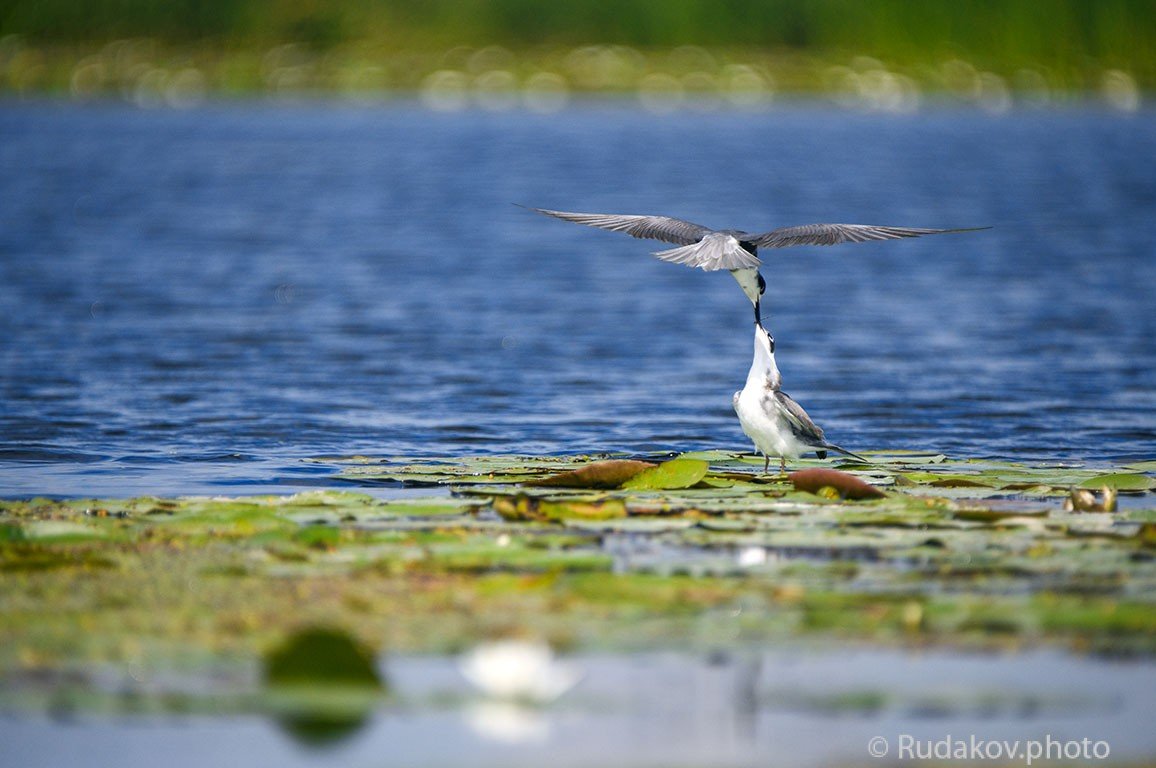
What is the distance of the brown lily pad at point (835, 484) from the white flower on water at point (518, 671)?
3.17 metres

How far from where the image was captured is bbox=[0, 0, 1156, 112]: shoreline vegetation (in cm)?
9794

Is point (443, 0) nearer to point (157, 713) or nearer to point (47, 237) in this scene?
point (47, 237)

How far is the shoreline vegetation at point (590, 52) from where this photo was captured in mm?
97938

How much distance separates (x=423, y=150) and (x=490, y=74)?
49250 millimetres

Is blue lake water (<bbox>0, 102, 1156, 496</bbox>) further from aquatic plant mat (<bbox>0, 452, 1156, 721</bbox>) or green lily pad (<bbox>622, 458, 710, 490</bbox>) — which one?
green lily pad (<bbox>622, 458, 710, 490</bbox>)

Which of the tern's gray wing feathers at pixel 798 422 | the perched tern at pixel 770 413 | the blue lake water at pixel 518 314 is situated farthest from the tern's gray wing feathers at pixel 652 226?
the blue lake water at pixel 518 314

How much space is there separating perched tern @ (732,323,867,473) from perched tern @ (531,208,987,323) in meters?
0.36

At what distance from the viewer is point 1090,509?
29.3 ft

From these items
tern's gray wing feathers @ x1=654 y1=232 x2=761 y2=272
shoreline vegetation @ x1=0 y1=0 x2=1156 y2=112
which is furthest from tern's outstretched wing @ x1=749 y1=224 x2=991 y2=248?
shoreline vegetation @ x1=0 y1=0 x2=1156 y2=112

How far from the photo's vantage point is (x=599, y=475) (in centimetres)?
960

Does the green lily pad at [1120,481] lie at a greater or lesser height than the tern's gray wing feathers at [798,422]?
lesser

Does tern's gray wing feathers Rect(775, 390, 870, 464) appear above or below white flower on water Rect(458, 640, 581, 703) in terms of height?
above

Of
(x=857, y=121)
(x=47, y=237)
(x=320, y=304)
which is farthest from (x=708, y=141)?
(x=320, y=304)

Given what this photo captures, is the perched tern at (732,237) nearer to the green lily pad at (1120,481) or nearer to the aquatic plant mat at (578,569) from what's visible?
the aquatic plant mat at (578,569)
